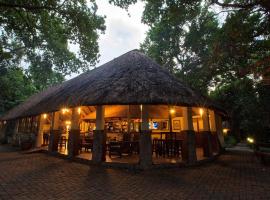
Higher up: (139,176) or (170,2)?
(170,2)

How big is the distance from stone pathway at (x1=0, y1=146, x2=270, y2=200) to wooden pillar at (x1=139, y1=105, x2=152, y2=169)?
0.51 meters

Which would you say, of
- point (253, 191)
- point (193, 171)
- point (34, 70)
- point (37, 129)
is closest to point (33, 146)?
point (37, 129)

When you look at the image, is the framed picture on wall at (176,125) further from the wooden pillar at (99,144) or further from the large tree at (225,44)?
the wooden pillar at (99,144)

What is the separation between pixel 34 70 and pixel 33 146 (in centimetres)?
816

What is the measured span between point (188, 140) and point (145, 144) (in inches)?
93.2

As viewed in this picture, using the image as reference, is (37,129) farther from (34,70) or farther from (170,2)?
(170,2)

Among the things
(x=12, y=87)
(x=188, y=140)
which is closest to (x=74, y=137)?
(x=188, y=140)

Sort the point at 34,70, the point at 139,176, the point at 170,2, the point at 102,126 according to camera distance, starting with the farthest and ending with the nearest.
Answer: the point at 34,70
the point at 170,2
the point at 102,126
the point at 139,176

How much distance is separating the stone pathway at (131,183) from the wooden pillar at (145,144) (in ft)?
1.68

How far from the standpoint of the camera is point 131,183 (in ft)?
20.7

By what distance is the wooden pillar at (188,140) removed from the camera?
8975mm

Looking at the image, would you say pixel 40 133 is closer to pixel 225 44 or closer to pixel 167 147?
pixel 167 147

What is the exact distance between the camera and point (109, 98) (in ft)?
27.9

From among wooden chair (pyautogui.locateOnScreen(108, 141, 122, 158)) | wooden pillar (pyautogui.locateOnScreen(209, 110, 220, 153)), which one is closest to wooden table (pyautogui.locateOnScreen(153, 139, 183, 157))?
wooden chair (pyautogui.locateOnScreen(108, 141, 122, 158))
